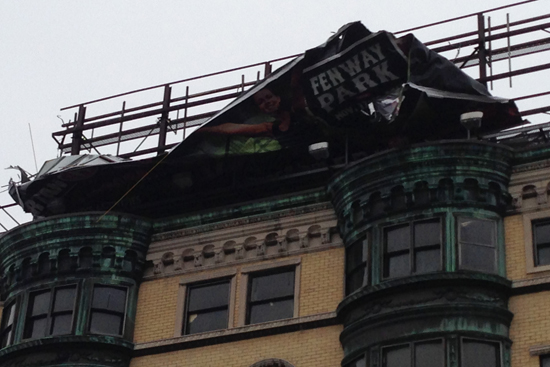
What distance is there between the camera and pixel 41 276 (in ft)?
116

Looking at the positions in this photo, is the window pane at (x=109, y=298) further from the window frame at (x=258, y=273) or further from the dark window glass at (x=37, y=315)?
the window frame at (x=258, y=273)

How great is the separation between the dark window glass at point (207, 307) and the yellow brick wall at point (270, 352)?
74cm

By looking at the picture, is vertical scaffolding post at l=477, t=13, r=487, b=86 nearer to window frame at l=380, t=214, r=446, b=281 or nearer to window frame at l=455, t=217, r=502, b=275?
window frame at l=455, t=217, r=502, b=275

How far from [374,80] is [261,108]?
3.16 meters

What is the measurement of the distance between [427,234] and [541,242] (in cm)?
266

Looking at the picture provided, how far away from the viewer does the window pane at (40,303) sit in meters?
34.8

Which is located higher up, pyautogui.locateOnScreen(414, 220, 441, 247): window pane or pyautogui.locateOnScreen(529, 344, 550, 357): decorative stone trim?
pyautogui.locateOnScreen(414, 220, 441, 247): window pane

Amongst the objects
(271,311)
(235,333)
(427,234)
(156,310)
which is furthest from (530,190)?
(156,310)

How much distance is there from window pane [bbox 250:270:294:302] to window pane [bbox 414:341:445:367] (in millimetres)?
4650

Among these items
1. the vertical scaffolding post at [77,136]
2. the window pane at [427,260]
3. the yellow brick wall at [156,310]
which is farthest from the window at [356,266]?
the vertical scaffolding post at [77,136]

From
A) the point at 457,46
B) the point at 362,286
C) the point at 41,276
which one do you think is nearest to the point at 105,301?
the point at 41,276

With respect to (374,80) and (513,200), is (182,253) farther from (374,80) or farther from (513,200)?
(513,200)

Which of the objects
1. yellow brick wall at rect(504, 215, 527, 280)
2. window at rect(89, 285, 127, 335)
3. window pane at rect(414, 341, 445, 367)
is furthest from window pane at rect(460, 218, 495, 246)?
window at rect(89, 285, 127, 335)

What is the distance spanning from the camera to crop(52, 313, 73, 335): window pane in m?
34.2
